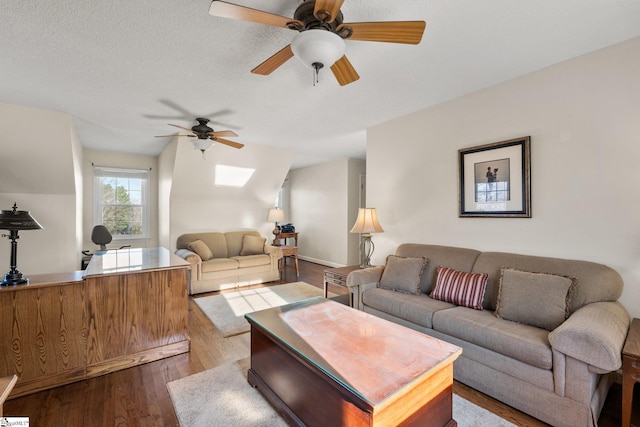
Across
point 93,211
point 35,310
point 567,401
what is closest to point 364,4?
point 567,401

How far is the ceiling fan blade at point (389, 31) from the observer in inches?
55.7

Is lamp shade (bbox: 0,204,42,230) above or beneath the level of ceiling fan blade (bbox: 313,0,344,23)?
beneath

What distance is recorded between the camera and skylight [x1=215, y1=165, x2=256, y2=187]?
517 cm

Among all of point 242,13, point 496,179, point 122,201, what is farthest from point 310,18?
point 122,201

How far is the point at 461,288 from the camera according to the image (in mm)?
2514

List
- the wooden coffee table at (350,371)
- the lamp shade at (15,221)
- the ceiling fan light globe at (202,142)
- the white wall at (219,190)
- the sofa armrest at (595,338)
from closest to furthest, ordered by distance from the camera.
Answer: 1. the wooden coffee table at (350,371)
2. the sofa armrest at (595,338)
3. the lamp shade at (15,221)
4. the ceiling fan light globe at (202,142)
5. the white wall at (219,190)

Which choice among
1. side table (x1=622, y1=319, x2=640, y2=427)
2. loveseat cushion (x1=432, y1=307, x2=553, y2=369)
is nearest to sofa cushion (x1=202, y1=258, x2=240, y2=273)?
loveseat cushion (x1=432, y1=307, x2=553, y2=369)

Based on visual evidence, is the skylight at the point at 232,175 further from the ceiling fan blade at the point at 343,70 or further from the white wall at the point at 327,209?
the ceiling fan blade at the point at 343,70

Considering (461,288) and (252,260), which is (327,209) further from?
(461,288)

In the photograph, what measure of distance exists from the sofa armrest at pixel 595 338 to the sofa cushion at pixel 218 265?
417 centimetres

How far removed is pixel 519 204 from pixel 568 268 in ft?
2.15

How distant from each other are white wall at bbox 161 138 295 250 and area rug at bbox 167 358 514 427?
11.4 ft

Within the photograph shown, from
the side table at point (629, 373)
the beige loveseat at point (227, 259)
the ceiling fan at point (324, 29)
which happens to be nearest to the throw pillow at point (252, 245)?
the beige loveseat at point (227, 259)

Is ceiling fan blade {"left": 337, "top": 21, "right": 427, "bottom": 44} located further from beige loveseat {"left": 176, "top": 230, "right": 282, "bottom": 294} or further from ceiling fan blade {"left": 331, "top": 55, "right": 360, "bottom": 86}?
beige loveseat {"left": 176, "top": 230, "right": 282, "bottom": 294}
